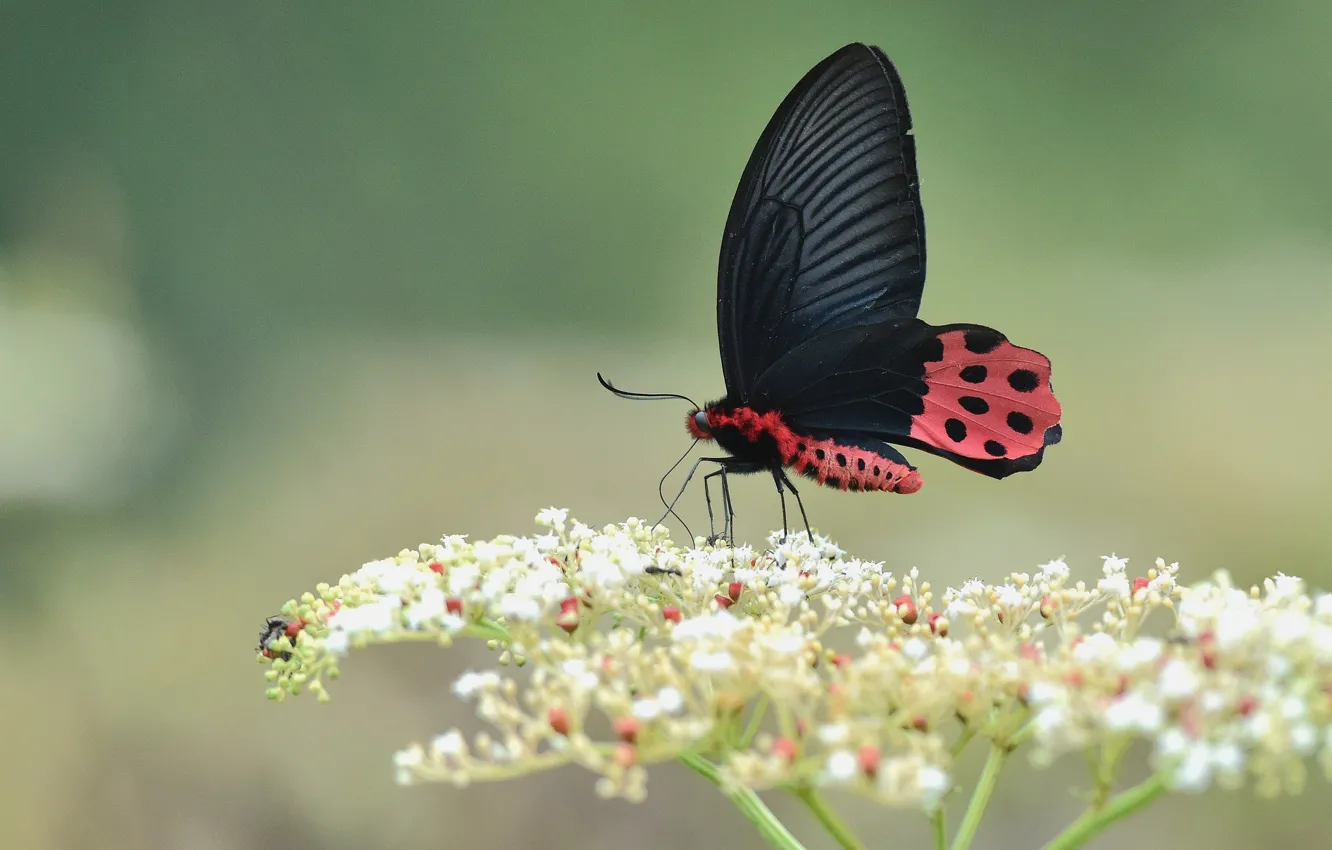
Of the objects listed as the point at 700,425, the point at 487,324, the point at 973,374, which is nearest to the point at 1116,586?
the point at 973,374

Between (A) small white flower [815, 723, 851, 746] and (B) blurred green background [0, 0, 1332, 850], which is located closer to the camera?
(A) small white flower [815, 723, 851, 746]

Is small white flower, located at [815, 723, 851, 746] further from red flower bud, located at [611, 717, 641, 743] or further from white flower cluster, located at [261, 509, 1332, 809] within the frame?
red flower bud, located at [611, 717, 641, 743]

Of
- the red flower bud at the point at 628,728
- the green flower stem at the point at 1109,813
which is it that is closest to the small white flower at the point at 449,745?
the red flower bud at the point at 628,728

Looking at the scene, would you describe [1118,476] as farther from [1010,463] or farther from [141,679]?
[141,679]

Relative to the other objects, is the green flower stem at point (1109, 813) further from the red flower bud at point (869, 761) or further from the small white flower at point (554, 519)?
the small white flower at point (554, 519)

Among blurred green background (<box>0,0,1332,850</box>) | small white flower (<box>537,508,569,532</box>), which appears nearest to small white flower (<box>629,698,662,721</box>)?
small white flower (<box>537,508,569,532</box>)

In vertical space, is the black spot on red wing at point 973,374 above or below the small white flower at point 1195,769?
above

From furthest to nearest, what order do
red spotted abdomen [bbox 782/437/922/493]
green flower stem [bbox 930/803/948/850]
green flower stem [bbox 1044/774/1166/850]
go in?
red spotted abdomen [bbox 782/437/922/493]
green flower stem [bbox 930/803/948/850]
green flower stem [bbox 1044/774/1166/850]
